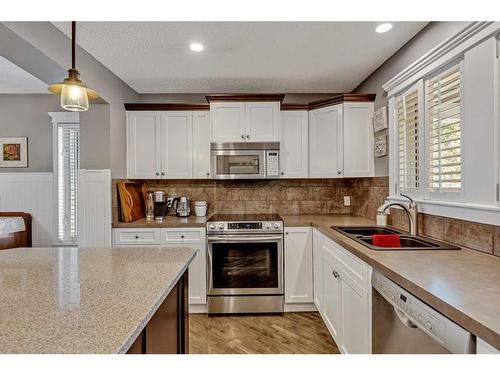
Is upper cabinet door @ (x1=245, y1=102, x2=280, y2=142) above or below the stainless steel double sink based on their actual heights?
above

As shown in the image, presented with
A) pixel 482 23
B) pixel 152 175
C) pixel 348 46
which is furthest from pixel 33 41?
pixel 482 23

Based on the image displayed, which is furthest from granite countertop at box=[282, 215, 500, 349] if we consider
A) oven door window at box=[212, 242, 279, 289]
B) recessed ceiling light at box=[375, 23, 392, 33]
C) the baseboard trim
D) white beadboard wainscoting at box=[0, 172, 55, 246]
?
white beadboard wainscoting at box=[0, 172, 55, 246]

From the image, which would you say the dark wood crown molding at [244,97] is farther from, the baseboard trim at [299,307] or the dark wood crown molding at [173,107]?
the baseboard trim at [299,307]

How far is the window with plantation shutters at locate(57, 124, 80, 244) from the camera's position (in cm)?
405

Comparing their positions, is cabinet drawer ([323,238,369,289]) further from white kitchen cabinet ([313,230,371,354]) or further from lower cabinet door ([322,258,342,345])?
lower cabinet door ([322,258,342,345])

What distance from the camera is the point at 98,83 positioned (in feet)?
8.87

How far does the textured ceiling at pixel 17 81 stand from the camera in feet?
10.4

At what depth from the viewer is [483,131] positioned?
1.52 m

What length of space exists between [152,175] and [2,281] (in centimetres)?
225

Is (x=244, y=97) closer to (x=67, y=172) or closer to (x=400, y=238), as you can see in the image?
(x=400, y=238)

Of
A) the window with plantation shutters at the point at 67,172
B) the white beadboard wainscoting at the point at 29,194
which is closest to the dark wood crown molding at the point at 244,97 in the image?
the window with plantation shutters at the point at 67,172

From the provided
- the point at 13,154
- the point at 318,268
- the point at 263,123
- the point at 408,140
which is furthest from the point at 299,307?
the point at 13,154

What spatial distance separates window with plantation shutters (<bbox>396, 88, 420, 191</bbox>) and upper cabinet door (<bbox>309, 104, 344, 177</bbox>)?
0.71 meters

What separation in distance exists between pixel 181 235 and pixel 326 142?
186cm
